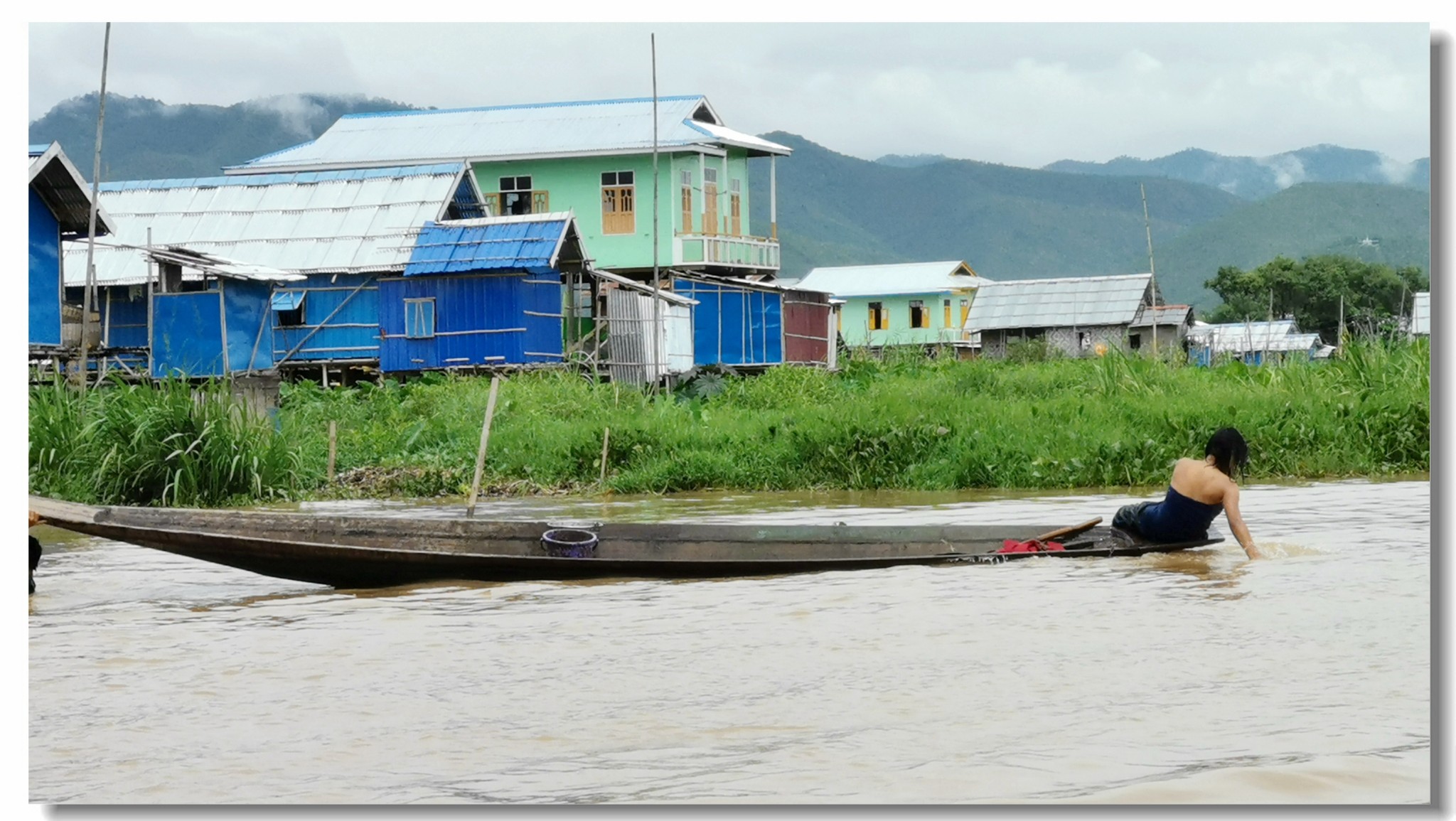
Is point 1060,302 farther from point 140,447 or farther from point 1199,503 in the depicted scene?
point 1199,503

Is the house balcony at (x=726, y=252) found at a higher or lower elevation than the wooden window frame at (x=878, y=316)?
lower

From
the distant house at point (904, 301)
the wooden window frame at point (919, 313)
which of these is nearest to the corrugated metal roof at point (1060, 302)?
the distant house at point (904, 301)

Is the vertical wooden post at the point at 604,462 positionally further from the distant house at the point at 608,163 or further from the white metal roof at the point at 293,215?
the distant house at the point at 608,163

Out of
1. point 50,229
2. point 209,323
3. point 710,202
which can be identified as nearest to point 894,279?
point 710,202

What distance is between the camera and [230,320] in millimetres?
18688

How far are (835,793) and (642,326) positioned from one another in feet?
59.3

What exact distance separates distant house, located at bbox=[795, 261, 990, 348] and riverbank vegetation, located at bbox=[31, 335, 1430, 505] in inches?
1105

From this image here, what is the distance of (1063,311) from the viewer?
40250 mm

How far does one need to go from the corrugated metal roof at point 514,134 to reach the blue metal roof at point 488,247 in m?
5.32

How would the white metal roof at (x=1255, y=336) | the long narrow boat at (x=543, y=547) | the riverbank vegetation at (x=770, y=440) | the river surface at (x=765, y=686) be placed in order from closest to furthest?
the river surface at (x=765, y=686) < the long narrow boat at (x=543, y=547) < the riverbank vegetation at (x=770, y=440) < the white metal roof at (x=1255, y=336)

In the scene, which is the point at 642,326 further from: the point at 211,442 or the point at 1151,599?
the point at 1151,599

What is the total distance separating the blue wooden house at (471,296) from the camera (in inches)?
806

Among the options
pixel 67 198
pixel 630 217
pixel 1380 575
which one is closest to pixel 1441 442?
pixel 1380 575

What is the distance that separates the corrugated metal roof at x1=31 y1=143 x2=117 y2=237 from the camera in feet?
46.0
